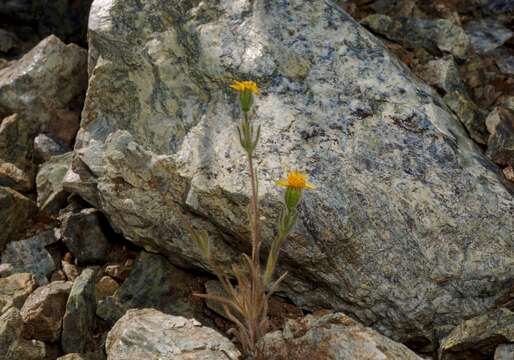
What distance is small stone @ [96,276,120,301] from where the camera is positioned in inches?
158

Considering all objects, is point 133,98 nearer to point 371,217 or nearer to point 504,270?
point 371,217

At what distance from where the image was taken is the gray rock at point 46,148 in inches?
194

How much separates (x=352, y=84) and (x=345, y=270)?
1148 millimetres

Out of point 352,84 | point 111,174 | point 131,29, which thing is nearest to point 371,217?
point 352,84

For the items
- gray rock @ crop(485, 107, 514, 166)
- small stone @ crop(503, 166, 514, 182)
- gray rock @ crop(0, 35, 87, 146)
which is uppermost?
gray rock @ crop(485, 107, 514, 166)

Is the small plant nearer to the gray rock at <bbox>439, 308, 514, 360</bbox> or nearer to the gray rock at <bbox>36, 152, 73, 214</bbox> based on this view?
the gray rock at <bbox>439, 308, 514, 360</bbox>

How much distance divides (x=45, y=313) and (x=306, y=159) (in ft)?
5.82

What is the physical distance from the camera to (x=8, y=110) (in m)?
5.16

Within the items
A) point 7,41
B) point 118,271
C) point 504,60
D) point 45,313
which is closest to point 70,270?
point 118,271

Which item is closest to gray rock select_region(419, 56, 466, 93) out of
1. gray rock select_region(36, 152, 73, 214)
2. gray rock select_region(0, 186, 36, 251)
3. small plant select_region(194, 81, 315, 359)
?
small plant select_region(194, 81, 315, 359)

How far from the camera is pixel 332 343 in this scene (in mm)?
3100

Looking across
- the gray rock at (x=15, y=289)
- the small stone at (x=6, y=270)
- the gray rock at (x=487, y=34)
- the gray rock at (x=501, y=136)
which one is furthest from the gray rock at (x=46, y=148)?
the gray rock at (x=487, y=34)

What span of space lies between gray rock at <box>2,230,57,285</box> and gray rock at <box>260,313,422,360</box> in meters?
1.80

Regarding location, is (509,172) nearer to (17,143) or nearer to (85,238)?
(85,238)
